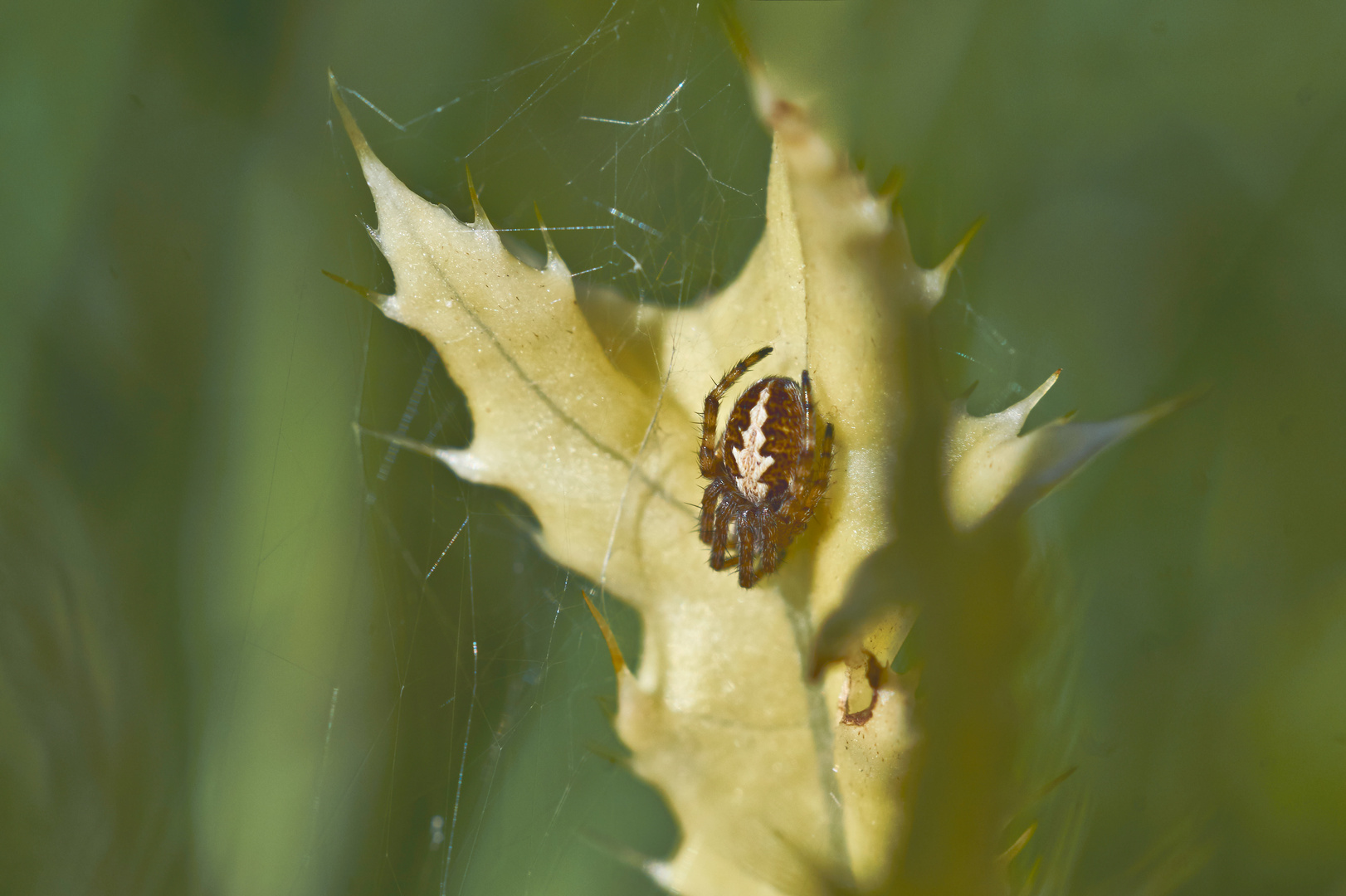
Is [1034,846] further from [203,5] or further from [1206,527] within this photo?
[203,5]

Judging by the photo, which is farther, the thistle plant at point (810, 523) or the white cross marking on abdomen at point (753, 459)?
the white cross marking on abdomen at point (753, 459)

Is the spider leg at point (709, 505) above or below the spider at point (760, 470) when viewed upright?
below

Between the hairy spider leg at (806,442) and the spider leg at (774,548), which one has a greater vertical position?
the hairy spider leg at (806,442)

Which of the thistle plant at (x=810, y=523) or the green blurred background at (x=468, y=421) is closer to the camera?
the thistle plant at (x=810, y=523)

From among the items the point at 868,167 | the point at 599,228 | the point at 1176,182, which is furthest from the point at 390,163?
the point at 1176,182

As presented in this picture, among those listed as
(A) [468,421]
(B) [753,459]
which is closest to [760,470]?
(B) [753,459]

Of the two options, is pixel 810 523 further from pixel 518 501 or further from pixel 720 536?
pixel 518 501

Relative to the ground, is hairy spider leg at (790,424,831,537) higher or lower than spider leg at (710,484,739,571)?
higher
